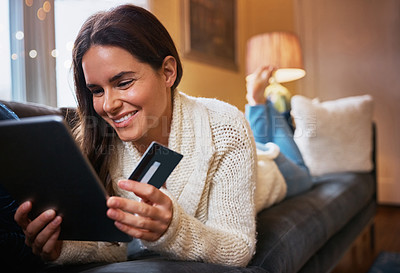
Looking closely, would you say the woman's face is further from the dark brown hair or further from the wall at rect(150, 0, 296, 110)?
the wall at rect(150, 0, 296, 110)

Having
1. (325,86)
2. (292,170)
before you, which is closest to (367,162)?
(292,170)

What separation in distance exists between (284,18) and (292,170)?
2747 millimetres

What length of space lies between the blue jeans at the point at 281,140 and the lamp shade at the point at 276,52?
0.92m

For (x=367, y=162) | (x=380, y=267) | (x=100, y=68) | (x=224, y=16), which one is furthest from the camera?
(x=224, y=16)

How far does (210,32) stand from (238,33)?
59 centimetres

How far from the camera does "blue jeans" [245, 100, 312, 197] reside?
5.50ft

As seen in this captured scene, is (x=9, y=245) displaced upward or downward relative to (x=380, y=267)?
upward

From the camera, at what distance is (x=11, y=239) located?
832 mm

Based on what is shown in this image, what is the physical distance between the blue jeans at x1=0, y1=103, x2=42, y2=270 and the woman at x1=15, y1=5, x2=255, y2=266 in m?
0.06

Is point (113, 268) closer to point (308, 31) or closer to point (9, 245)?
point (9, 245)

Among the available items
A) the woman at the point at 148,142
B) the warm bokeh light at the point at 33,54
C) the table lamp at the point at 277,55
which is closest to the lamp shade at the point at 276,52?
the table lamp at the point at 277,55

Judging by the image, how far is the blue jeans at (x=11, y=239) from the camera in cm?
81

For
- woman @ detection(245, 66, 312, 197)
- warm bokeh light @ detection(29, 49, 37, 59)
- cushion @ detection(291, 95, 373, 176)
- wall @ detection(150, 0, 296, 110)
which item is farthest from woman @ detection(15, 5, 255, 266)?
wall @ detection(150, 0, 296, 110)

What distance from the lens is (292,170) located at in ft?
5.52
